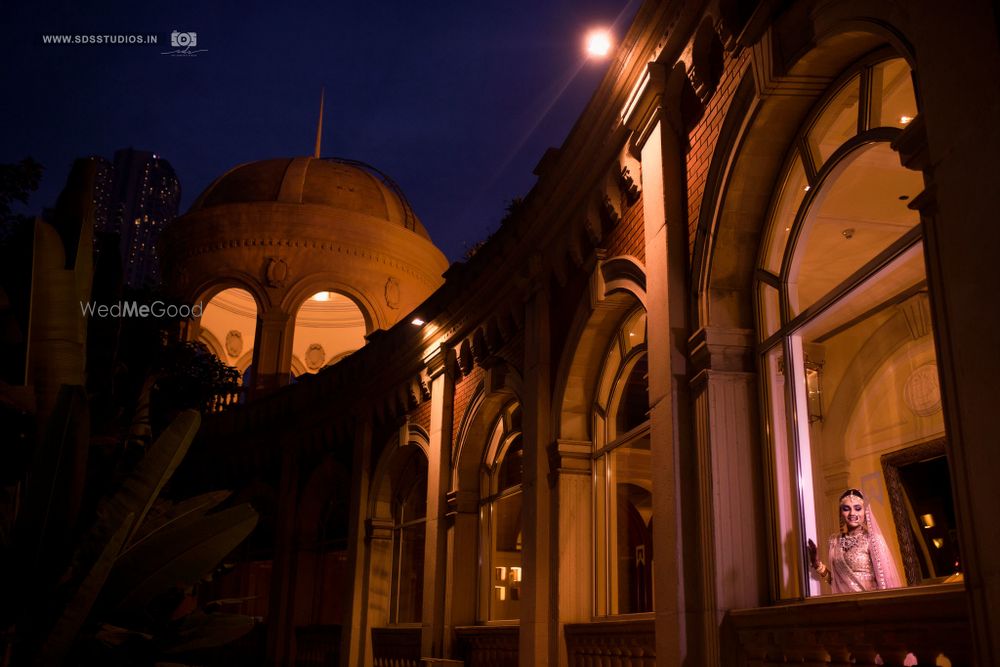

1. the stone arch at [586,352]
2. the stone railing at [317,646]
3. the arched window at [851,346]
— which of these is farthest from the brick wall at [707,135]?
the stone railing at [317,646]

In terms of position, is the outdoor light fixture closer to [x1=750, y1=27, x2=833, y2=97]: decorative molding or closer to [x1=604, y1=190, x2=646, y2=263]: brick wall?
[x1=604, y1=190, x2=646, y2=263]: brick wall

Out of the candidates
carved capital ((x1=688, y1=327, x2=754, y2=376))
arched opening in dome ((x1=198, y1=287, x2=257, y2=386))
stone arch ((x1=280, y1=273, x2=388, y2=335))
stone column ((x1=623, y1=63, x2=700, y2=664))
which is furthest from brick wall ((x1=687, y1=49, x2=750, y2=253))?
arched opening in dome ((x1=198, y1=287, x2=257, y2=386))

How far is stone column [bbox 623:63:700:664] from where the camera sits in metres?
7.66

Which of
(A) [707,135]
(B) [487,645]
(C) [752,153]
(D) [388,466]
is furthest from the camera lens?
(D) [388,466]

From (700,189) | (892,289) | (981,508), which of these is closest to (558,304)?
(700,189)

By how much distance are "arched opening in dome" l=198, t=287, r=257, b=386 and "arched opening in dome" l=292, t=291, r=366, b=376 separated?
1.53m

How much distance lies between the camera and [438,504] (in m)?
14.9

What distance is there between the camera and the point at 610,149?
1028 cm

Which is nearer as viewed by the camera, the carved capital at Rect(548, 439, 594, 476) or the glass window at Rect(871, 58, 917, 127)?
the glass window at Rect(871, 58, 917, 127)

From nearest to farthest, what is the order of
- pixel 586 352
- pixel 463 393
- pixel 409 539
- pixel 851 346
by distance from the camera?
pixel 851 346 → pixel 586 352 → pixel 463 393 → pixel 409 539

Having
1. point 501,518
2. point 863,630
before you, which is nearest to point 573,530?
point 501,518

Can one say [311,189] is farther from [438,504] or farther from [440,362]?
[438,504]

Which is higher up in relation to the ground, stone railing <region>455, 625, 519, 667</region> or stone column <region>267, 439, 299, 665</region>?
stone column <region>267, 439, 299, 665</region>

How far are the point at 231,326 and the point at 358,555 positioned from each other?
575 inches
